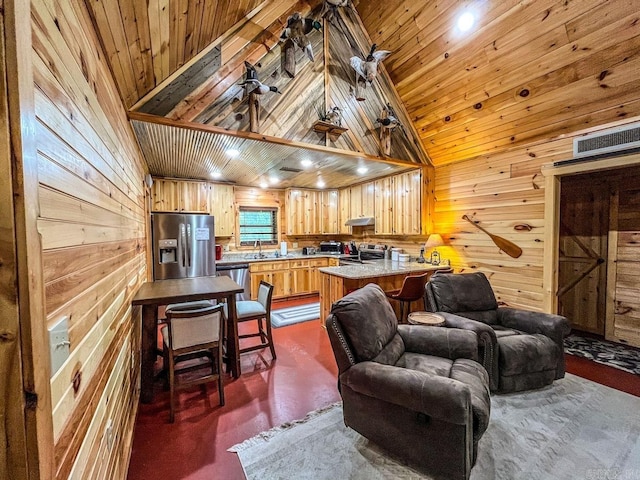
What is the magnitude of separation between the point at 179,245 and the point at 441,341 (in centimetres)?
384

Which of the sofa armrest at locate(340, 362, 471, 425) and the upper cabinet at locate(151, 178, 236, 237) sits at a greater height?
the upper cabinet at locate(151, 178, 236, 237)

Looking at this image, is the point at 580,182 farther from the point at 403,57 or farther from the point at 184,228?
the point at 184,228

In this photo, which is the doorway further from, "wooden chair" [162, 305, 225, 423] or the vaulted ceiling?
"wooden chair" [162, 305, 225, 423]

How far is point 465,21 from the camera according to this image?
9.02 ft

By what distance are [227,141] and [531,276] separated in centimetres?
415

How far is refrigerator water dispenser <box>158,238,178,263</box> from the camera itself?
4102 mm

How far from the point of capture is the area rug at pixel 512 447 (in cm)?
161

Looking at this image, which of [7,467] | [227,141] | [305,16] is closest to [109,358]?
[7,467]

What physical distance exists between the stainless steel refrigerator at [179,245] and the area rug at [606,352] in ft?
17.1

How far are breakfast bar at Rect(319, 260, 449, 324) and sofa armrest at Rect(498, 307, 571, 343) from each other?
135 cm

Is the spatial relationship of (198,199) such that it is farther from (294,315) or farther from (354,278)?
(354,278)

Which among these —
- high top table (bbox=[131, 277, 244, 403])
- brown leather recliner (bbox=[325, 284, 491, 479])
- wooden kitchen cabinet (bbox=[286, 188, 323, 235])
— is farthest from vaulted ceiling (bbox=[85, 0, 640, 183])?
wooden kitchen cabinet (bbox=[286, 188, 323, 235])

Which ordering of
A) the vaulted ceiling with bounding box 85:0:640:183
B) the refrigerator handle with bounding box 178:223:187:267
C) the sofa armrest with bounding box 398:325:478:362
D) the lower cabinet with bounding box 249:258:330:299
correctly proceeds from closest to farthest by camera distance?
the vaulted ceiling with bounding box 85:0:640:183
the sofa armrest with bounding box 398:325:478:362
the refrigerator handle with bounding box 178:223:187:267
the lower cabinet with bounding box 249:258:330:299

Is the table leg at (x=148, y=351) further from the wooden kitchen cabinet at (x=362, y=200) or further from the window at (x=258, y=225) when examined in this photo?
the wooden kitchen cabinet at (x=362, y=200)
